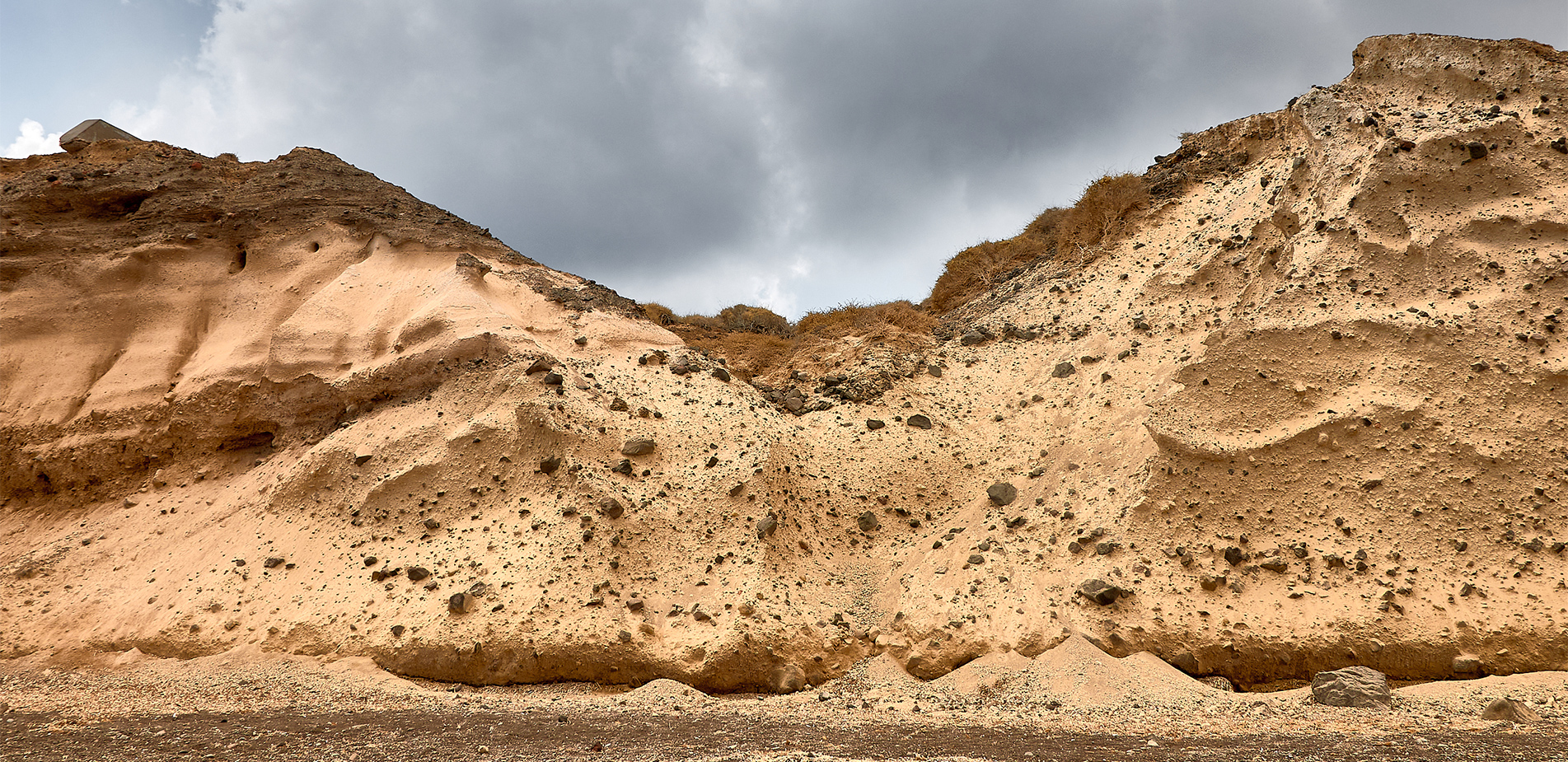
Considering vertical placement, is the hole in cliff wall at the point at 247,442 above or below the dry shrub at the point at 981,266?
below

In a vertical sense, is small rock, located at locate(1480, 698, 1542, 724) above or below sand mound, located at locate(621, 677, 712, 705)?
above

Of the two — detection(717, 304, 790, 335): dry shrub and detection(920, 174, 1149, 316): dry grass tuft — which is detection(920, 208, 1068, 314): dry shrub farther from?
detection(717, 304, 790, 335): dry shrub

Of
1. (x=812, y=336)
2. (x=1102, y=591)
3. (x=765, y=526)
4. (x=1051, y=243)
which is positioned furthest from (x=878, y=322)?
(x=1102, y=591)

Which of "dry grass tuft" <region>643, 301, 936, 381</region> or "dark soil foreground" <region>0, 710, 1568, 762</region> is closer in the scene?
"dark soil foreground" <region>0, 710, 1568, 762</region>

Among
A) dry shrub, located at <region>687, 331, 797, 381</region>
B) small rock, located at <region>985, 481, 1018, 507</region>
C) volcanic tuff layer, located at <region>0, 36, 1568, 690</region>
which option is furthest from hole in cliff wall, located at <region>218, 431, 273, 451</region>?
small rock, located at <region>985, 481, 1018, 507</region>

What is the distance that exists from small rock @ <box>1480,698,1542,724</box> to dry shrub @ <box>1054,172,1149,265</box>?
838 cm

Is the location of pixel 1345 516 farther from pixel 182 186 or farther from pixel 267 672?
pixel 182 186

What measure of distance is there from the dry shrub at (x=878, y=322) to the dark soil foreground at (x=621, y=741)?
7766 mm

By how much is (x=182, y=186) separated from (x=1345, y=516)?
1520 centimetres

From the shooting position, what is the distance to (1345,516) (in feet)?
23.3

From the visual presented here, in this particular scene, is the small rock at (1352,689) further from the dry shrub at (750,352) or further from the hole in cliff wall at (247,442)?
the hole in cliff wall at (247,442)

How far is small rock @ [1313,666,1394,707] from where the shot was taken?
549 centimetres

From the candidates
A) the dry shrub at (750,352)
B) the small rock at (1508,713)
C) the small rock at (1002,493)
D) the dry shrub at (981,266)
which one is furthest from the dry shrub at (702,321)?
the small rock at (1508,713)

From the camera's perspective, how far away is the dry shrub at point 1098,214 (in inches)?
509
